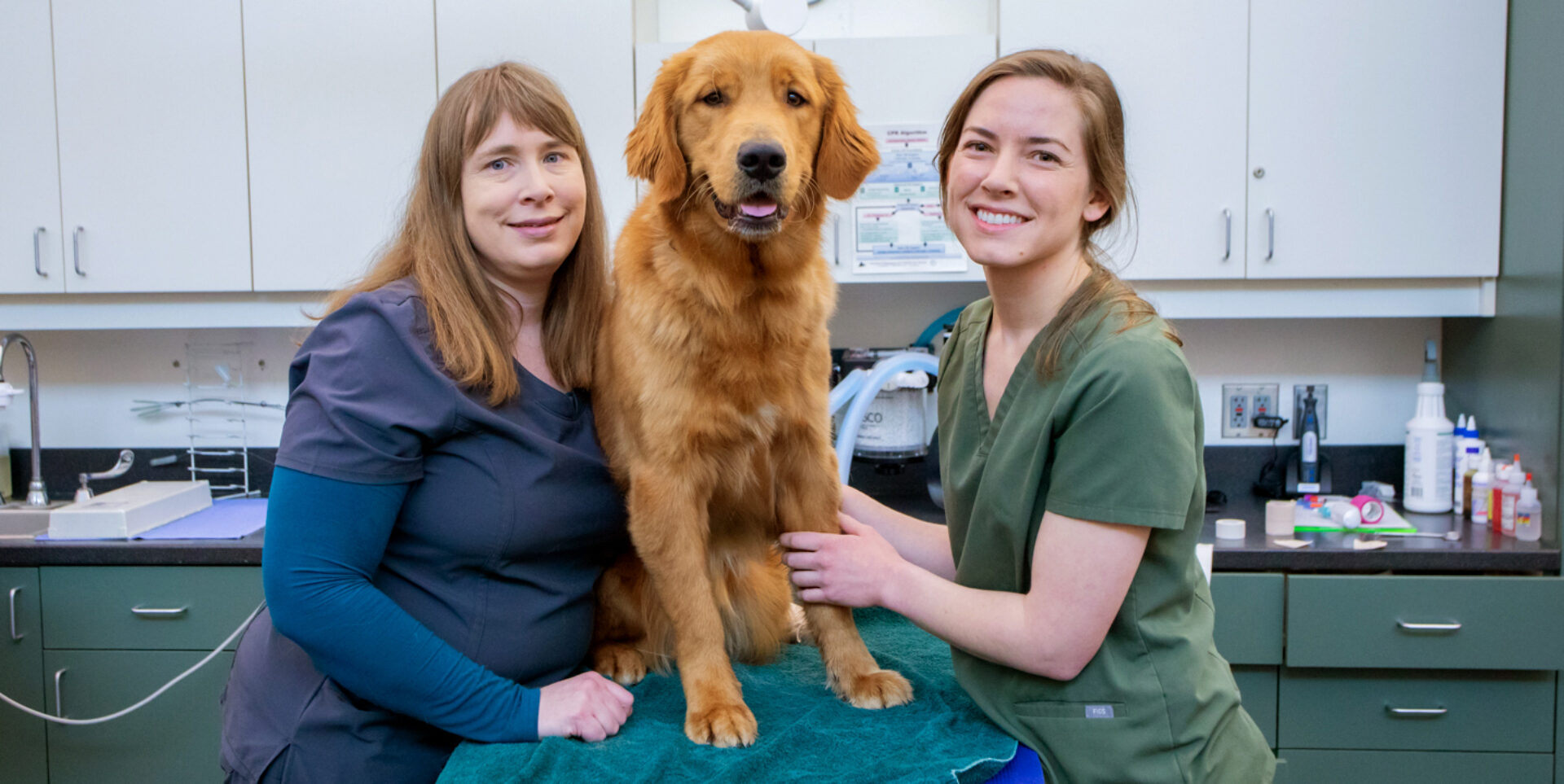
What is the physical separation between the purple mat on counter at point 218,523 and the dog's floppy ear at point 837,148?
1.90 meters

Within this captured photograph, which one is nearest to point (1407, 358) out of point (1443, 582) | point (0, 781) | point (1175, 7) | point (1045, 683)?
point (1443, 582)

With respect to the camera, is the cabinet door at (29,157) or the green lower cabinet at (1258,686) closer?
the green lower cabinet at (1258,686)

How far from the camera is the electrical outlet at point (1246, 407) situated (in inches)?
116

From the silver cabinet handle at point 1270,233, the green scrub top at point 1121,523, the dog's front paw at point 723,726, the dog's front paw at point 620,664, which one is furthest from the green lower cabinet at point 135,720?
the silver cabinet handle at point 1270,233

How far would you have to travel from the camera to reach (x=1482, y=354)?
2.61 metres

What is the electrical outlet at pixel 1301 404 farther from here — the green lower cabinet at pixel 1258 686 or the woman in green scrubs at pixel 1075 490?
the woman in green scrubs at pixel 1075 490

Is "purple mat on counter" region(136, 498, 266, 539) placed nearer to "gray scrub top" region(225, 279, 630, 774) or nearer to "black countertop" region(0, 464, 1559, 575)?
"black countertop" region(0, 464, 1559, 575)

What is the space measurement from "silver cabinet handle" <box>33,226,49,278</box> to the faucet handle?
0.58 meters

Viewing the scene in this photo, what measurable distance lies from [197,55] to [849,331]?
79.2 inches

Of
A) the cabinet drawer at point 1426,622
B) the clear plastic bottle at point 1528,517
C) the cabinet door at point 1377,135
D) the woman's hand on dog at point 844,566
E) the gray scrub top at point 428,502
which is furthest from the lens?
the cabinet door at point 1377,135

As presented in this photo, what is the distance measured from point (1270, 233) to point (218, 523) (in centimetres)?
294

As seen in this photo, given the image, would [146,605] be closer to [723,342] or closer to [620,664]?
[620,664]

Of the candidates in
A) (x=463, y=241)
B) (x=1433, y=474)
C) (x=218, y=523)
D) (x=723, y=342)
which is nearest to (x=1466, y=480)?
(x=1433, y=474)

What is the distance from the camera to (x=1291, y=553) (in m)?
2.22
